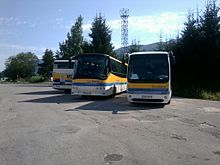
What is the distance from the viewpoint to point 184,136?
29.8 ft

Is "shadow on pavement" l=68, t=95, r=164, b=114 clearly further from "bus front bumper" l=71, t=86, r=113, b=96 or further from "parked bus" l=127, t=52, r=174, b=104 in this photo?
"bus front bumper" l=71, t=86, r=113, b=96

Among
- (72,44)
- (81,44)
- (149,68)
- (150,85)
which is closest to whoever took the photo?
(150,85)

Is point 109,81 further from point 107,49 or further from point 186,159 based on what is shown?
point 107,49

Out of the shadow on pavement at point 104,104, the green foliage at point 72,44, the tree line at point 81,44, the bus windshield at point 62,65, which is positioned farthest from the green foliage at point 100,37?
the shadow on pavement at point 104,104

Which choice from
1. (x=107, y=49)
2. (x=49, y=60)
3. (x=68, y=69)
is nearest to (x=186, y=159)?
(x=68, y=69)

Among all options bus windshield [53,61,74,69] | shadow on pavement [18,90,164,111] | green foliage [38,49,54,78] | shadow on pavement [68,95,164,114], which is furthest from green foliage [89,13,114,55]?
green foliage [38,49,54,78]

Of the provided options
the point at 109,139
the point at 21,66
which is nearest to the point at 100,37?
the point at 109,139

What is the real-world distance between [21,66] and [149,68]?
385 ft

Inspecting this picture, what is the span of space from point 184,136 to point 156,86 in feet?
24.3

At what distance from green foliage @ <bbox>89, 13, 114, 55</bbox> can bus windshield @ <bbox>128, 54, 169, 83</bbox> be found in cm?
2745

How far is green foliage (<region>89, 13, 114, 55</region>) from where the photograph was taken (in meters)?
44.8

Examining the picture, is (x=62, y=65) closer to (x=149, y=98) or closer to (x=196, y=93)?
(x=196, y=93)

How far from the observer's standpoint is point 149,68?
16.9 m

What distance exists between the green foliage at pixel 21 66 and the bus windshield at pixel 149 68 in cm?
11024
